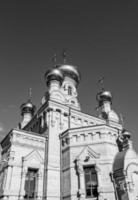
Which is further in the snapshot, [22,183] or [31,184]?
[31,184]

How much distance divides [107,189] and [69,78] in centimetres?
1722

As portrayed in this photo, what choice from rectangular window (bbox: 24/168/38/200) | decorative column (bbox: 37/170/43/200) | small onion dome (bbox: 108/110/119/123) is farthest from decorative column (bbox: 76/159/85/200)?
small onion dome (bbox: 108/110/119/123)

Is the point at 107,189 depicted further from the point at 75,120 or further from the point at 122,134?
the point at 75,120

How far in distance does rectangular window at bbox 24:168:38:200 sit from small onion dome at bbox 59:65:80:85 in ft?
50.9

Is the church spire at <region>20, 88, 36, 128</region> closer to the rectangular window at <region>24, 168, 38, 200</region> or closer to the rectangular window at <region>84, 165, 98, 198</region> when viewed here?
the rectangular window at <region>24, 168, 38, 200</region>

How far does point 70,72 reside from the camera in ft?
87.4

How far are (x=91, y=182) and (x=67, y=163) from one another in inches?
91.1

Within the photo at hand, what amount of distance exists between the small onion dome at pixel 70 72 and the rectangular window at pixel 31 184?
1551cm

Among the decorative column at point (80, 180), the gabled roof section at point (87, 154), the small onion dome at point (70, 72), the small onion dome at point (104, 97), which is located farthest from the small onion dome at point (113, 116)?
the decorative column at point (80, 180)

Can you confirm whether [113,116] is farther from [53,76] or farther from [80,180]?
[80,180]

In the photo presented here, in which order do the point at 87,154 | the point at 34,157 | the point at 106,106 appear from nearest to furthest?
1. the point at 87,154
2. the point at 34,157
3. the point at 106,106

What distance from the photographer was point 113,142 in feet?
47.6

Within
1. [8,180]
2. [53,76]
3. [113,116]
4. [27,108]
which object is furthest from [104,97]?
[8,180]

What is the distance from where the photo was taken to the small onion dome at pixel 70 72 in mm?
26531
